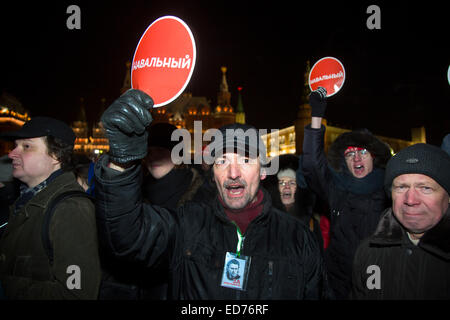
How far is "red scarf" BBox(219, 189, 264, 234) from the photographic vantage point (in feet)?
6.90

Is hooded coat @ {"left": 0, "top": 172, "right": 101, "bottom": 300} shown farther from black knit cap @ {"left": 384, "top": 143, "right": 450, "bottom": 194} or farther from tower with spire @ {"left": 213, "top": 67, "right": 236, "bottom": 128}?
tower with spire @ {"left": 213, "top": 67, "right": 236, "bottom": 128}

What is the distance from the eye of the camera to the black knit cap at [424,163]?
6.88 feet

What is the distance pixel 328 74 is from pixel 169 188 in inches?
102

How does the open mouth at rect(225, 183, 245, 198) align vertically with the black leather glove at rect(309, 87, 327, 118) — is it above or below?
below

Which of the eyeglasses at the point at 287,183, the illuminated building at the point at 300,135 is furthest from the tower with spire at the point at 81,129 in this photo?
the eyeglasses at the point at 287,183

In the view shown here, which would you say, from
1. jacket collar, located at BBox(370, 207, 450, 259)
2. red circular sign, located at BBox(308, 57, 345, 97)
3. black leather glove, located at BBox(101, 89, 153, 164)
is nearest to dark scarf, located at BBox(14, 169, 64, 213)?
black leather glove, located at BBox(101, 89, 153, 164)

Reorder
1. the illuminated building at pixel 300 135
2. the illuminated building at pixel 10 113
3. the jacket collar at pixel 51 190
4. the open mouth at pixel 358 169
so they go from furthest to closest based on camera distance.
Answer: the illuminated building at pixel 300 135 → the illuminated building at pixel 10 113 → the open mouth at pixel 358 169 → the jacket collar at pixel 51 190

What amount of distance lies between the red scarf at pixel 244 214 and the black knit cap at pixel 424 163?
44.9 inches

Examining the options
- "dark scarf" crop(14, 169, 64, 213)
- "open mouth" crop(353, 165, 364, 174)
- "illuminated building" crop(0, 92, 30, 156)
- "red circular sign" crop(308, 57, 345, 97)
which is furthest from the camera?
"illuminated building" crop(0, 92, 30, 156)

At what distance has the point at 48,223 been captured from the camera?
2.16 m

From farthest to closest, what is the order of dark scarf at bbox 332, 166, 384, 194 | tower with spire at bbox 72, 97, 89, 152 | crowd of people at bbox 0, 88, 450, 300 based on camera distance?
tower with spire at bbox 72, 97, 89, 152 < dark scarf at bbox 332, 166, 384, 194 < crowd of people at bbox 0, 88, 450, 300

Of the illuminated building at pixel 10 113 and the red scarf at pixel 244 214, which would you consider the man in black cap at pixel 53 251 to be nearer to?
the red scarf at pixel 244 214
